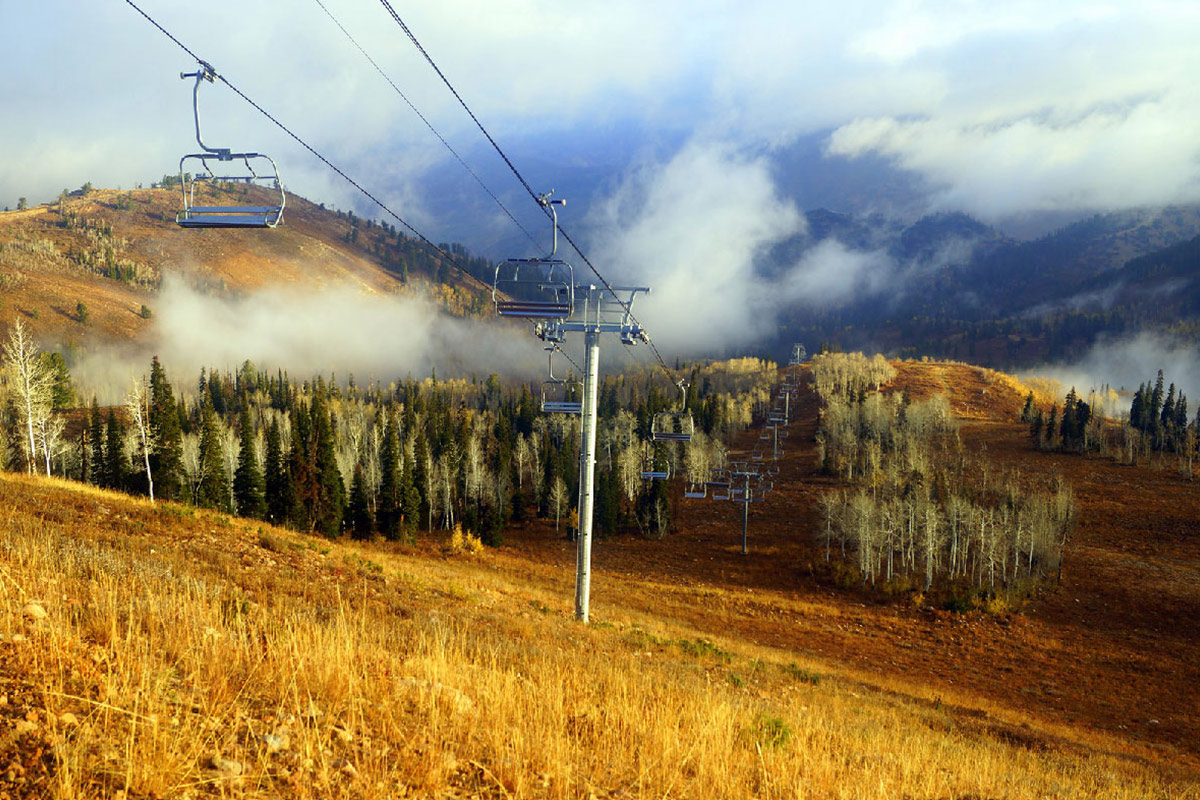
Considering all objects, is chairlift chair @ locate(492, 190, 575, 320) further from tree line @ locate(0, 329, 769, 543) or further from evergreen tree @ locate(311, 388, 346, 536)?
evergreen tree @ locate(311, 388, 346, 536)

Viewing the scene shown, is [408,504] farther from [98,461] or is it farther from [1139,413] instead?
[1139,413]

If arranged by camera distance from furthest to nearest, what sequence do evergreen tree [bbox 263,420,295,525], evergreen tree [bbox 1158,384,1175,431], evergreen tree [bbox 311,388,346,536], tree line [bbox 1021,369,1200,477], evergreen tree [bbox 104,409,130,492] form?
1. evergreen tree [bbox 1158,384,1175,431]
2. tree line [bbox 1021,369,1200,477]
3. evergreen tree [bbox 311,388,346,536]
4. evergreen tree [bbox 104,409,130,492]
5. evergreen tree [bbox 263,420,295,525]

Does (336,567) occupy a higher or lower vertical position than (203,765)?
lower

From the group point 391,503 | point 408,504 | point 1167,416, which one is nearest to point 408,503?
point 408,504

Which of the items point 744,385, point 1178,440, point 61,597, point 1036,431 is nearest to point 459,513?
point 61,597

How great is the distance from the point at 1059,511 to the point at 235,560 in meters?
70.1

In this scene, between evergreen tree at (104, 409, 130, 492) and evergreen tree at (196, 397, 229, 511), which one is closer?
evergreen tree at (196, 397, 229, 511)

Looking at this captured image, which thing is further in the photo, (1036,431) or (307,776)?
(1036,431)

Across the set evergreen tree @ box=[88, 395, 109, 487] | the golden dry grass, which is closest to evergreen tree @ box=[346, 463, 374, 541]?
evergreen tree @ box=[88, 395, 109, 487]

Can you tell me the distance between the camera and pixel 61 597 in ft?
A: 20.2

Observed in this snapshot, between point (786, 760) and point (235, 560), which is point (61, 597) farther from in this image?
point (235, 560)

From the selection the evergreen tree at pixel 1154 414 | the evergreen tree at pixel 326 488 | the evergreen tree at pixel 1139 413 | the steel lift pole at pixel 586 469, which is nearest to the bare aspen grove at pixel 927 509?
the evergreen tree at pixel 1154 414

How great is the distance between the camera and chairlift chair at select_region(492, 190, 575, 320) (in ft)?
42.2

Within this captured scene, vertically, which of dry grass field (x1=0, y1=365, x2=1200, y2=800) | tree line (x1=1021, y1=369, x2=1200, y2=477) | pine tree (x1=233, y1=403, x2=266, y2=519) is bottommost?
pine tree (x1=233, y1=403, x2=266, y2=519)
